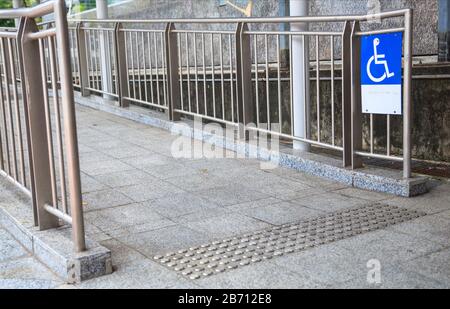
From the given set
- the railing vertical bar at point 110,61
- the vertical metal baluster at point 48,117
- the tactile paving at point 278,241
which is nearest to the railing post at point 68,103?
the vertical metal baluster at point 48,117

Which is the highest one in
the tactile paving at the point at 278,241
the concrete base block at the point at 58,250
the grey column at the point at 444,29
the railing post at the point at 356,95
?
the grey column at the point at 444,29

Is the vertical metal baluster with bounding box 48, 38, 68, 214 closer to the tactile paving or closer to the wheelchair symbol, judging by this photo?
the tactile paving

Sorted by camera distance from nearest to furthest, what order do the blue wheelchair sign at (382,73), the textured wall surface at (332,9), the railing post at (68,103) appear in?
1. the railing post at (68,103)
2. the blue wheelchair sign at (382,73)
3. the textured wall surface at (332,9)

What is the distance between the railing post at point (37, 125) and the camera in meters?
3.39

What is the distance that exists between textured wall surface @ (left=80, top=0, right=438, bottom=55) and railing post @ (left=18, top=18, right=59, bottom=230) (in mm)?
5067

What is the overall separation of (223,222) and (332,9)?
5.27 metres

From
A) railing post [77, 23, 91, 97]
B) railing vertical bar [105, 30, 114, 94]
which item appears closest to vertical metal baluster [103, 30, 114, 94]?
railing vertical bar [105, 30, 114, 94]

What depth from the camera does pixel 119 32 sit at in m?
8.08

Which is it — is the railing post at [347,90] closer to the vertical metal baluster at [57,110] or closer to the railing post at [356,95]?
the railing post at [356,95]

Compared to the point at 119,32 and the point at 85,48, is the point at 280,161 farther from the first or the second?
the point at 85,48

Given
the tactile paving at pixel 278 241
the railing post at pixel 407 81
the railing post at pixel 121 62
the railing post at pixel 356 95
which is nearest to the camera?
the tactile paving at pixel 278 241

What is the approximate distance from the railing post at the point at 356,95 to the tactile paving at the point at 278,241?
2.66 feet
